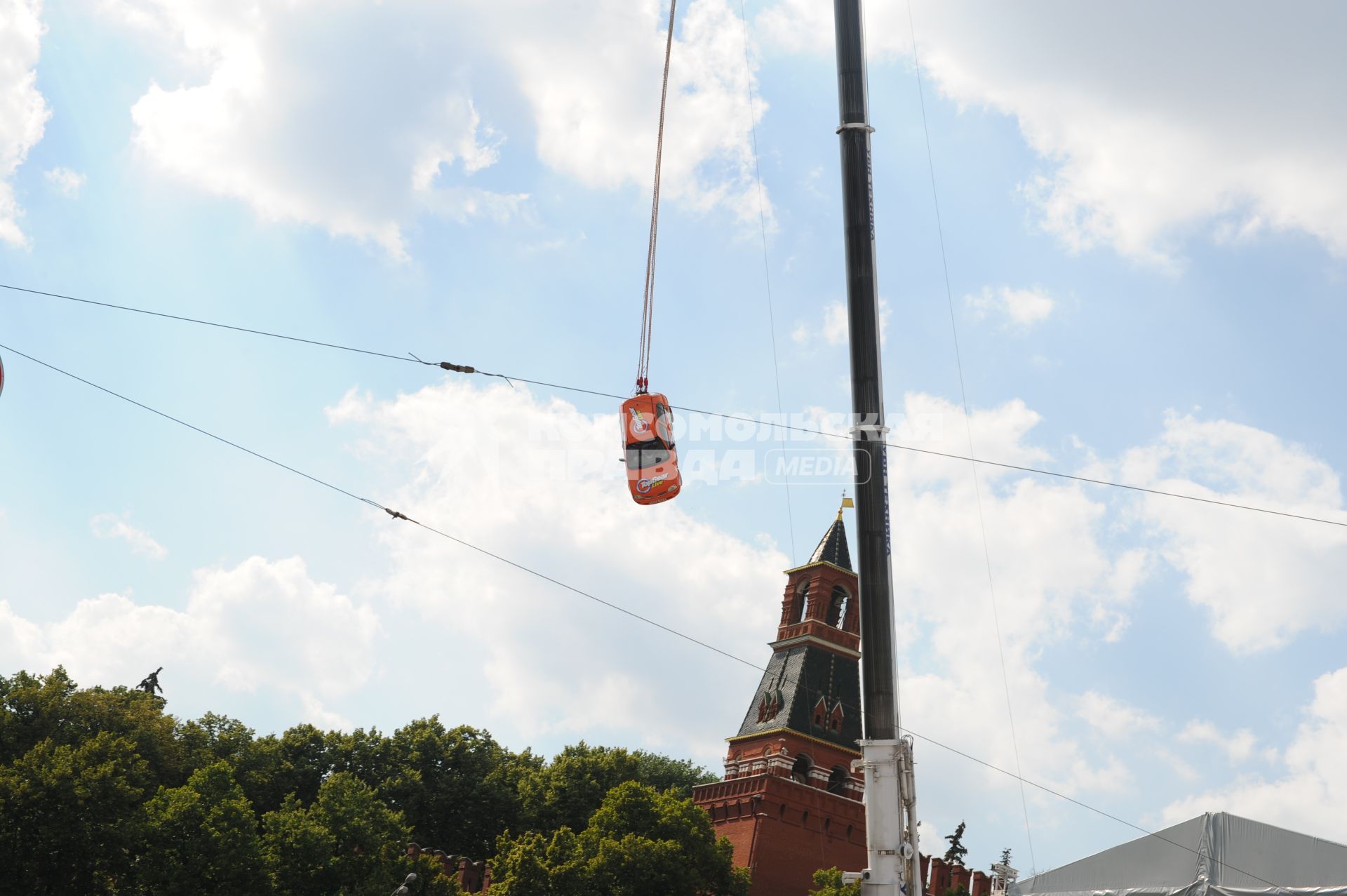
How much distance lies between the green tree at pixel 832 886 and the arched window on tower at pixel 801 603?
17571 millimetres

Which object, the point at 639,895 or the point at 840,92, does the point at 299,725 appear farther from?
the point at 840,92

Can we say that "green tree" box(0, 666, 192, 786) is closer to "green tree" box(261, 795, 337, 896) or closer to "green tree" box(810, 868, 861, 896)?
"green tree" box(261, 795, 337, 896)

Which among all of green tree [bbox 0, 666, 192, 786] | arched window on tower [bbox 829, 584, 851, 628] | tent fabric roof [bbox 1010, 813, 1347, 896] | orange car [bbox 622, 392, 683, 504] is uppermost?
arched window on tower [bbox 829, 584, 851, 628]

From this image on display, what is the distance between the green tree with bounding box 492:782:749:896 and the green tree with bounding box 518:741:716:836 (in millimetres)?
8042

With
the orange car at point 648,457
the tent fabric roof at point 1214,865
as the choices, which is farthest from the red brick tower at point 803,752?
the orange car at point 648,457

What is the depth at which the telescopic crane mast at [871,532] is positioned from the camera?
18.9 meters

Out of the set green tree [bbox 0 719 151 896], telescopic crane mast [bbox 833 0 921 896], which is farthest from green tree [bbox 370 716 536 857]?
telescopic crane mast [bbox 833 0 921 896]

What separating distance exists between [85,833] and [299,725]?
1037 inches

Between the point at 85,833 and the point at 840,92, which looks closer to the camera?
the point at 840,92

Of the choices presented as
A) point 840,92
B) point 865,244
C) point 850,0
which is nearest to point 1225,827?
point 865,244

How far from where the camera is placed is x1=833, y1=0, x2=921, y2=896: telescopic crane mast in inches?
746

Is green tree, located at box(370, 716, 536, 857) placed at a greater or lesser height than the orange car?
greater

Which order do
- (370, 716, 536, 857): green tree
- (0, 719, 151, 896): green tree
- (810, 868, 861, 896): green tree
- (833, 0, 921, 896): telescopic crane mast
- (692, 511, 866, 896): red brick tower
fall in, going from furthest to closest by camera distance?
(370, 716, 536, 857): green tree < (692, 511, 866, 896): red brick tower < (810, 868, 861, 896): green tree < (0, 719, 151, 896): green tree < (833, 0, 921, 896): telescopic crane mast

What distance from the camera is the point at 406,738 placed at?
66.9 metres
